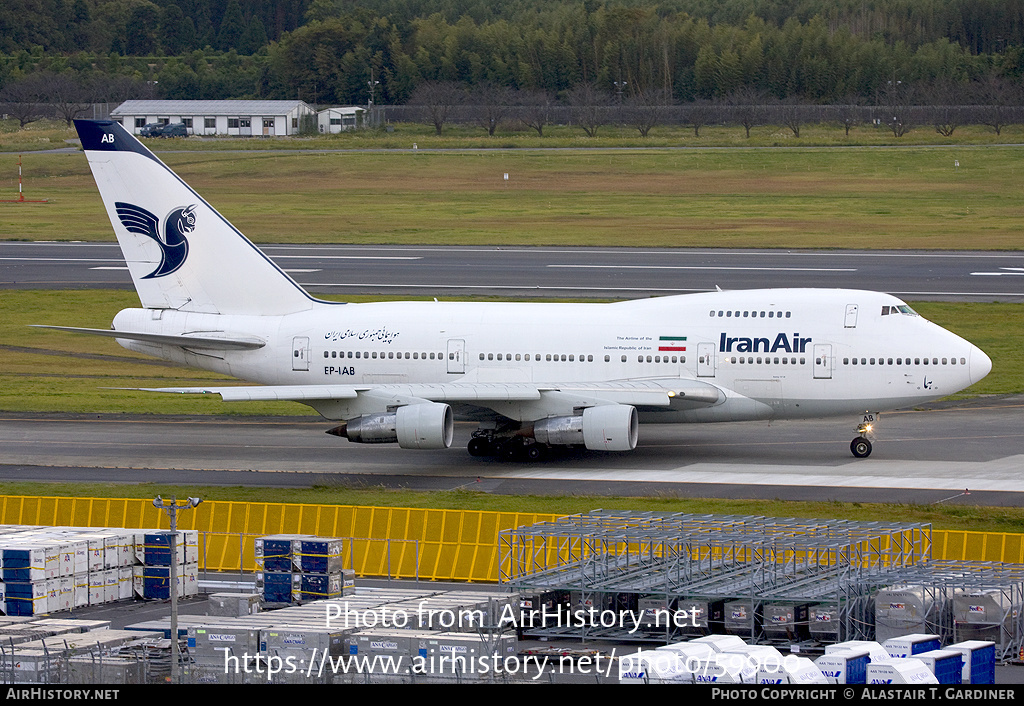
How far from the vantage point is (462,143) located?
7151 inches

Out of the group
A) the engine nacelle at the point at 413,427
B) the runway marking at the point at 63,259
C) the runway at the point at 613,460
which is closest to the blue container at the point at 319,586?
the runway at the point at 613,460

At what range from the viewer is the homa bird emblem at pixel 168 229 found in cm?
5725

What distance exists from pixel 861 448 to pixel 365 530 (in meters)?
20.0

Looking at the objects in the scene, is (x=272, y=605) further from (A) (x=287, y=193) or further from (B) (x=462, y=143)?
(B) (x=462, y=143)

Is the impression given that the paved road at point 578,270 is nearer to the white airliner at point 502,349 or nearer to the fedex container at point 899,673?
the white airliner at point 502,349

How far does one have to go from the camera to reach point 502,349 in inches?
2147

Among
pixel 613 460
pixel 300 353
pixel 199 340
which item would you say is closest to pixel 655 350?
pixel 613 460

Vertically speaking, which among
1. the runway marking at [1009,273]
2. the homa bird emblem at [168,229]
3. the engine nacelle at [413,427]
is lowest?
the engine nacelle at [413,427]

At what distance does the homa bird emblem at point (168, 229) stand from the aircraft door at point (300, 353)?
18.6 ft

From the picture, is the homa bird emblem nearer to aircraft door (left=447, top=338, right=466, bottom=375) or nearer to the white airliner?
the white airliner

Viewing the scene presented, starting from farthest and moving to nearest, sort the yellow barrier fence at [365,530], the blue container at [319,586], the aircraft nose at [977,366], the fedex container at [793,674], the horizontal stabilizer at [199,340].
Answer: the horizontal stabilizer at [199,340] → the aircraft nose at [977,366] → the yellow barrier fence at [365,530] → the blue container at [319,586] → the fedex container at [793,674]

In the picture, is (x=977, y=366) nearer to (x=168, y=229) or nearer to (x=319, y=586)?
(x=319, y=586)
